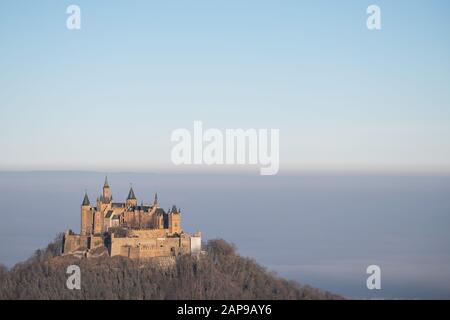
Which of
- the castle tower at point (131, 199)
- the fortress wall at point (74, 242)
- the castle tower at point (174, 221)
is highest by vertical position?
the castle tower at point (131, 199)

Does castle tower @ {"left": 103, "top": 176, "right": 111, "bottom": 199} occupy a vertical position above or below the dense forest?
above

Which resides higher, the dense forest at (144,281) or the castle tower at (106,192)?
the castle tower at (106,192)

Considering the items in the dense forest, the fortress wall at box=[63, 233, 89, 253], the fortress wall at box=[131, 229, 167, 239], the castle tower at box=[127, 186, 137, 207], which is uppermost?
the castle tower at box=[127, 186, 137, 207]

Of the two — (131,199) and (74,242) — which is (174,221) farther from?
(74,242)

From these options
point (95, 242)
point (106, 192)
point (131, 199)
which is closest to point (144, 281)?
point (95, 242)

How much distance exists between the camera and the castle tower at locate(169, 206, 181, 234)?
52000 mm

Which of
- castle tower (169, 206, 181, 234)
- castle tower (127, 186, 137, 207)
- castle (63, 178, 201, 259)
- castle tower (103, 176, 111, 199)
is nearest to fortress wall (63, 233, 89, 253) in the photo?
castle (63, 178, 201, 259)

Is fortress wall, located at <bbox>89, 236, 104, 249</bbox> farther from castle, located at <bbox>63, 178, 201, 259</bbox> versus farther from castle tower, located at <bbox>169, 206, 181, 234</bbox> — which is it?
castle tower, located at <bbox>169, 206, 181, 234</bbox>

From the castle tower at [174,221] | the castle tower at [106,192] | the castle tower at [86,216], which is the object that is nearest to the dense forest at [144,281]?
the castle tower at [174,221]

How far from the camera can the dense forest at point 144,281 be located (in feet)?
160

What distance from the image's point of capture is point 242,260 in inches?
2148

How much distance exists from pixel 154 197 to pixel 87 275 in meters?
6.76

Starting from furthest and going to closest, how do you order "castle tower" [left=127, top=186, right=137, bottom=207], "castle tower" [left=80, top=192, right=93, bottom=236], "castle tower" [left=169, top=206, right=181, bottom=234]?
"castle tower" [left=127, top=186, right=137, bottom=207] < "castle tower" [left=80, top=192, right=93, bottom=236] < "castle tower" [left=169, top=206, right=181, bottom=234]

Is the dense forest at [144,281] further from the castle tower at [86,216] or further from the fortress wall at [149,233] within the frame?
the castle tower at [86,216]
